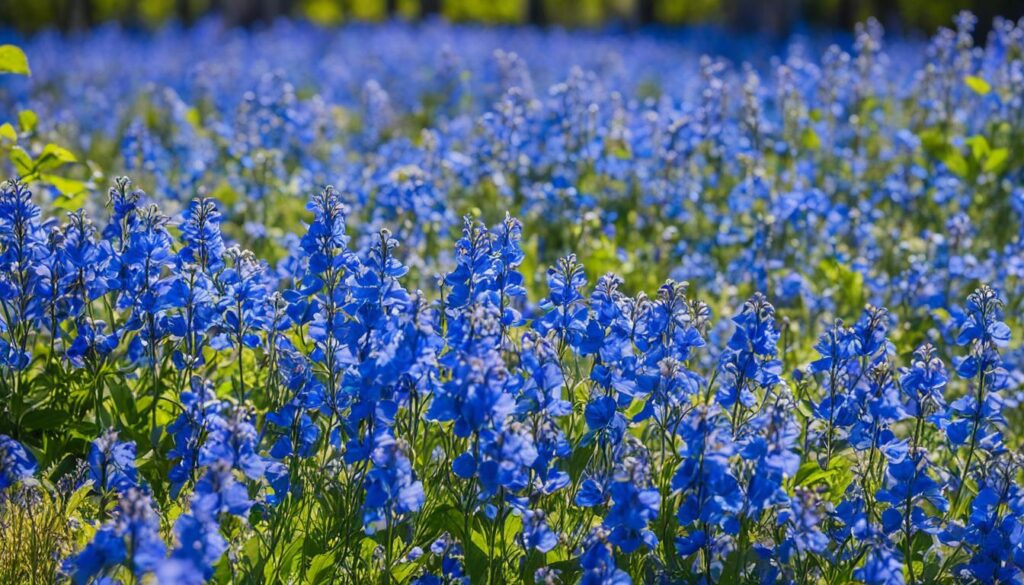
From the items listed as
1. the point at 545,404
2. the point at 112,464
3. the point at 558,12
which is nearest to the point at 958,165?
the point at 545,404

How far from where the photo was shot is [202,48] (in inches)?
575

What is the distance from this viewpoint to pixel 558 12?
36.0 meters

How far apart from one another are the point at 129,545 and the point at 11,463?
0.68m

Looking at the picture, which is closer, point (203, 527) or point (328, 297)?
point (203, 527)

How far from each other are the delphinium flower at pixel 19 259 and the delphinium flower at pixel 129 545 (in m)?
1.06

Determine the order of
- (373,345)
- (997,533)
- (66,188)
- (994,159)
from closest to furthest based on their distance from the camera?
(373,345) < (997,533) < (66,188) < (994,159)

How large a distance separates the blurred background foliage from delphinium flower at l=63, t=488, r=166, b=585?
663 inches

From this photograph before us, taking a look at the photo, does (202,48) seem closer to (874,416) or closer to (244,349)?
(244,349)

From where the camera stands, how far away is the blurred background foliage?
19266mm

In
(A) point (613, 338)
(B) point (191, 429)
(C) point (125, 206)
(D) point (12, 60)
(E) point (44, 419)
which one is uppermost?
(D) point (12, 60)

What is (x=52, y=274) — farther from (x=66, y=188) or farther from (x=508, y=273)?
(x=508, y=273)

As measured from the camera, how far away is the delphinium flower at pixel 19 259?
3.10 meters

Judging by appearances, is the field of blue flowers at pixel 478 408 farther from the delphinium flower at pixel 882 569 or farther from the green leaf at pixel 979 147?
the green leaf at pixel 979 147

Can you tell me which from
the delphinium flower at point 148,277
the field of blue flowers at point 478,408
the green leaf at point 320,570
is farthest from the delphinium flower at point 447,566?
the delphinium flower at point 148,277
